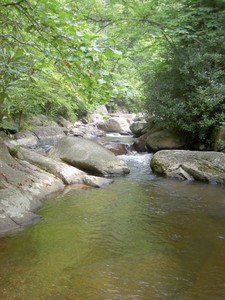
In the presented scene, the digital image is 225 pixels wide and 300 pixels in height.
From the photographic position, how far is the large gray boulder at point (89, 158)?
986 cm

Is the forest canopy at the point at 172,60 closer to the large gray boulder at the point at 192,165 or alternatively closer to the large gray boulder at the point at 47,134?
the large gray boulder at the point at 192,165

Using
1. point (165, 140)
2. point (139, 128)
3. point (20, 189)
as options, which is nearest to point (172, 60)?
point (165, 140)

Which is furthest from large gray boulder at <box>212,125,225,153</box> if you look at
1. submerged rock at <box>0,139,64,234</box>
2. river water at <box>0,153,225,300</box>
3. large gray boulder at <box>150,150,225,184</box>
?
submerged rock at <box>0,139,64,234</box>

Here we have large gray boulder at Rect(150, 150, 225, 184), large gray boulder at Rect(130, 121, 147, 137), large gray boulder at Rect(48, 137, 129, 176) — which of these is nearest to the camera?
large gray boulder at Rect(150, 150, 225, 184)

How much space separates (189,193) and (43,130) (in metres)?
12.7

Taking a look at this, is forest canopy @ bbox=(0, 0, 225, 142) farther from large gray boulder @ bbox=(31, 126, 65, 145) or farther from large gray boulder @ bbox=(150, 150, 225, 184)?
large gray boulder @ bbox=(31, 126, 65, 145)

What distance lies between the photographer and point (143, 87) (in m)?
14.6

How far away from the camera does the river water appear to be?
134 inches

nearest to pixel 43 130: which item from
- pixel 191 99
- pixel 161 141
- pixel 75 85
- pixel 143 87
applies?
pixel 143 87

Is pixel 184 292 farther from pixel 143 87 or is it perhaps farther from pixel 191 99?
pixel 143 87

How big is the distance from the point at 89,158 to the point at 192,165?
3.31 m

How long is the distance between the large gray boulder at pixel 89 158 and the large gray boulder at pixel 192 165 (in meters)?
1.27

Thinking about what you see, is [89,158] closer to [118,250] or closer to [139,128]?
[118,250]

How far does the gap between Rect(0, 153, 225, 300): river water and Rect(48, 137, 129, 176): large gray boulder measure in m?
2.58
